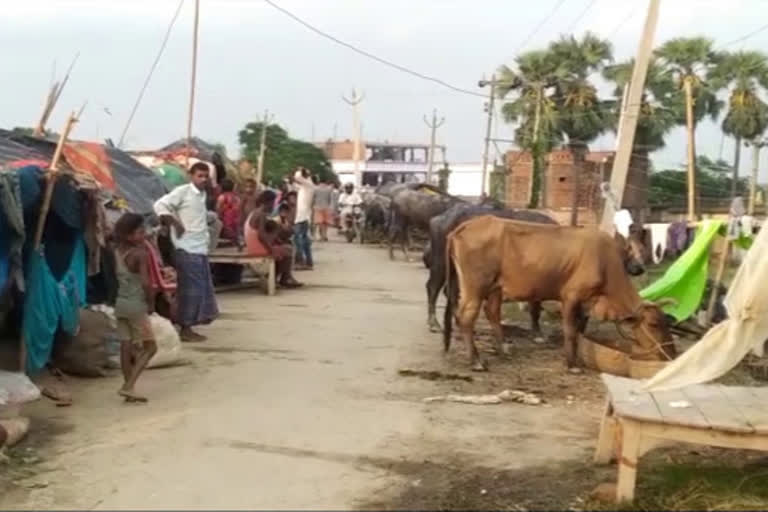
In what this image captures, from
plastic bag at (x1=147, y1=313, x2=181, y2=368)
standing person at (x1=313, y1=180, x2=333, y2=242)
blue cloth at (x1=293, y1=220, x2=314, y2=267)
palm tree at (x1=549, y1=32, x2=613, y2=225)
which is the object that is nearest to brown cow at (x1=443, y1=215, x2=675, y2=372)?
plastic bag at (x1=147, y1=313, x2=181, y2=368)

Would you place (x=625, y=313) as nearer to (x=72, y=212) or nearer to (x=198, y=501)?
(x=72, y=212)

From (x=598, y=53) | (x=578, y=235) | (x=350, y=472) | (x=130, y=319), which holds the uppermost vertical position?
(x=598, y=53)

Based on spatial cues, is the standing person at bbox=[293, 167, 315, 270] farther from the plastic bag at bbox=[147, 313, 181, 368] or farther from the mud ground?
the plastic bag at bbox=[147, 313, 181, 368]

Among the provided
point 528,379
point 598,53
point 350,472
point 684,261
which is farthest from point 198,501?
point 598,53

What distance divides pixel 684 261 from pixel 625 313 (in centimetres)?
128

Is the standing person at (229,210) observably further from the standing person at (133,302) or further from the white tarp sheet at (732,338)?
the white tarp sheet at (732,338)

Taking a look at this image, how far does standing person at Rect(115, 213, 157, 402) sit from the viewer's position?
838 cm

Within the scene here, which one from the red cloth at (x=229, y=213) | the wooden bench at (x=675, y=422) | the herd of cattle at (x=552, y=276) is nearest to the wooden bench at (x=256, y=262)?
the red cloth at (x=229, y=213)

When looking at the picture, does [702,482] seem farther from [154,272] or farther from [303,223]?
[303,223]

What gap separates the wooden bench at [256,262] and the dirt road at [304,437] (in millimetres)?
4369

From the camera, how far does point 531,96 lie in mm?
35188

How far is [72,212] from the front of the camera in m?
8.73

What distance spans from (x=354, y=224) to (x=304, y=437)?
23815 millimetres

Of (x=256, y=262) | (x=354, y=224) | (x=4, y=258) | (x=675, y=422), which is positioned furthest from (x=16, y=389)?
(x=354, y=224)
